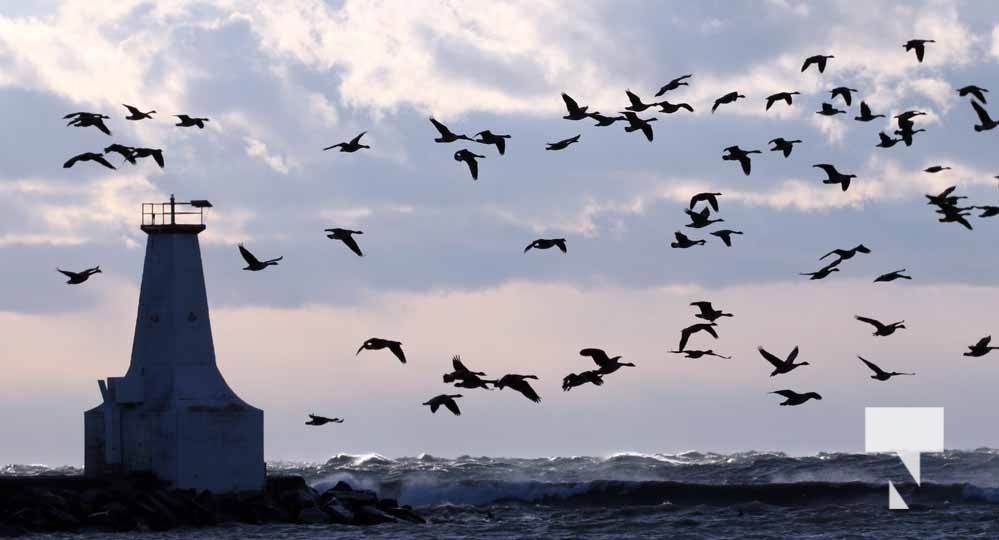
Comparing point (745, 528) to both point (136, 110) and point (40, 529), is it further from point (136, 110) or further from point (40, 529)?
point (136, 110)

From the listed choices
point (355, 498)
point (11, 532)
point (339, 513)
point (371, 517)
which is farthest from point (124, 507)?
point (355, 498)

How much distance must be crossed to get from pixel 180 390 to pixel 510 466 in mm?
44215

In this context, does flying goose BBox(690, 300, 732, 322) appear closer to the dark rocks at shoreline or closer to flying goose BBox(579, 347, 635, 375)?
flying goose BBox(579, 347, 635, 375)

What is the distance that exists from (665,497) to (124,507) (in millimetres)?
28913

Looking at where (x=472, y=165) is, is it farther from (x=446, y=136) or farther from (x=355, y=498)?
(x=355, y=498)

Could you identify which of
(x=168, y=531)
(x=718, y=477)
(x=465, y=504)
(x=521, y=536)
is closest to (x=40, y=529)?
(x=168, y=531)

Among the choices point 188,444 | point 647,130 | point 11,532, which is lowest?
point 11,532

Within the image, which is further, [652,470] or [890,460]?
[652,470]

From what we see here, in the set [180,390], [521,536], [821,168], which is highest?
[821,168]

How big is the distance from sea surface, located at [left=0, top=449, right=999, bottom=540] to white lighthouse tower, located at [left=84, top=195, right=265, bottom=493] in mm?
2293

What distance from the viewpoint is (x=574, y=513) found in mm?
71312

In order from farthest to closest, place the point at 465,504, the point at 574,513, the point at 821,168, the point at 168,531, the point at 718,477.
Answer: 1. the point at 718,477
2. the point at 465,504
3. the point at 574,513
4. the point at 168,531
5. the point at 821,168

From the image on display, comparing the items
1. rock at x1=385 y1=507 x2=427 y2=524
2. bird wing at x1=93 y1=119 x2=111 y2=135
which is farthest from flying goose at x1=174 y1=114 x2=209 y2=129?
rock at x1=385 y1=507 x2=427 y2=524

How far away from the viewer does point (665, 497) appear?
81375 mm
